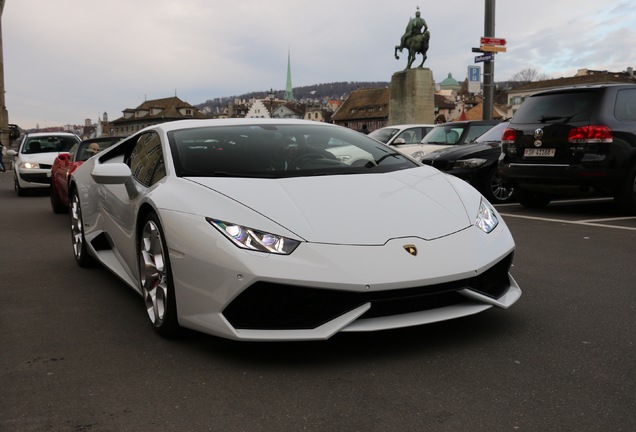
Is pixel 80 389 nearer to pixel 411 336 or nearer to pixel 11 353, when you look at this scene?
pixel 11 353

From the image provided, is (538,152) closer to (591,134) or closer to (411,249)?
(591,134)

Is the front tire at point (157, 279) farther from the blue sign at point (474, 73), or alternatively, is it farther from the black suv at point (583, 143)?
the blue sign at point (474, 73)

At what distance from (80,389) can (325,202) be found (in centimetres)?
140

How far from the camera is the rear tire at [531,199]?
984 cm

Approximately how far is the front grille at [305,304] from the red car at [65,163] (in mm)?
6990

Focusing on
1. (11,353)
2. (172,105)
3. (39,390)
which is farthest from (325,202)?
(172,105)

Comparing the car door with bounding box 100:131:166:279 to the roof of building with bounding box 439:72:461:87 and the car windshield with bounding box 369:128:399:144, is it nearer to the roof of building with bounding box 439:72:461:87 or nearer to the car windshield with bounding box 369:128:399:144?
the car windshield with bounding box 369:128:399:144

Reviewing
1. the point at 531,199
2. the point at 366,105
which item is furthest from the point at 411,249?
the point at 366,105

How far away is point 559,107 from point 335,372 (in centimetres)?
642

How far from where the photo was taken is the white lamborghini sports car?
9.93 ft

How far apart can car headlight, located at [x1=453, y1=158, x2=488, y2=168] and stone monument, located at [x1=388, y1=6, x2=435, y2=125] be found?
1751cm

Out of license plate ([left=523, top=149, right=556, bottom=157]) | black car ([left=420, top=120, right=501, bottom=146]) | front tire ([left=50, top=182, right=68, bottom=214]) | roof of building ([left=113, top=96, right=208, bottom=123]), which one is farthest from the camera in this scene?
roof of building ([left=113, top=96, right=208, bottom=123])

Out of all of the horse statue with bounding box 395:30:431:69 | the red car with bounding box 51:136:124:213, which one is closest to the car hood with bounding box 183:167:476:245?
the red car with bounding box 51:136:124:213

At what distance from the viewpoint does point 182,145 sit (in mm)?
4160
